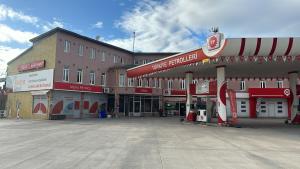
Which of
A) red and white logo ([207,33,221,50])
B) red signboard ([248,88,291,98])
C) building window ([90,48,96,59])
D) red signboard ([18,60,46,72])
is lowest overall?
red signboard ([248,88,291,98])

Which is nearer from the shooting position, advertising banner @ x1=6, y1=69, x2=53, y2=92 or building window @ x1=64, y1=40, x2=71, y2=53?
advertising banner @ x1=6, y1=69, x2=53, y2=92

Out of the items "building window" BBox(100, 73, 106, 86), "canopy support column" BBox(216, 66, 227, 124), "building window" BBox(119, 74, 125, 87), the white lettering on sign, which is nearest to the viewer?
the white lettering on sign

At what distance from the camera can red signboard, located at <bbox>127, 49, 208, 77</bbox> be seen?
1988 centimetres

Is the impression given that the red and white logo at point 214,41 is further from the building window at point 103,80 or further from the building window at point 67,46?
the building window at point 103,80

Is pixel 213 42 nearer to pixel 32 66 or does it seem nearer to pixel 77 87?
pixel 77 87

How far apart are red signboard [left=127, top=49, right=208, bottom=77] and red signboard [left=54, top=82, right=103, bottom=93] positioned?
8215mm

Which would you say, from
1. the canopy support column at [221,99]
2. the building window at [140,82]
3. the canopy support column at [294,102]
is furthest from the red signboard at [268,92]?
the canopy support column at [221,99]

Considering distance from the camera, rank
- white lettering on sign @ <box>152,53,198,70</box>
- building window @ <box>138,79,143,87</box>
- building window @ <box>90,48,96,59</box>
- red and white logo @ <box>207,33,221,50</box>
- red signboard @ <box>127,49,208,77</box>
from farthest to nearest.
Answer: building window @ <box>138,79,143,87</box> → building window @ <box>90,48,96,59</box> → white lettering on sign @ <box>152,53,198,70</box> → red signboard @ <box>127,49,208,77</box> → red and white logo @ <box>207,33,221,50</box>

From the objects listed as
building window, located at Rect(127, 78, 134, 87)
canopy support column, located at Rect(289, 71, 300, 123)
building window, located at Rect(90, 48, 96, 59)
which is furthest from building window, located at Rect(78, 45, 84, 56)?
canopy support column, located at Rect(289, 71, 300, 123)

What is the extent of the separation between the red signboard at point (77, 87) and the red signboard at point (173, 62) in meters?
8.21

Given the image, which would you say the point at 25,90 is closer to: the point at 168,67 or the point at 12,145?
the point at 168,67

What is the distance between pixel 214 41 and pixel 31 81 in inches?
966

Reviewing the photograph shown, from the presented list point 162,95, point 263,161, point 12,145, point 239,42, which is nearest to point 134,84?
point 162,95

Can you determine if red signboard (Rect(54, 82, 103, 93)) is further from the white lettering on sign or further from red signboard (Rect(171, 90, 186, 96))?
red signboard (Rect(171, 90, 186, 96))
